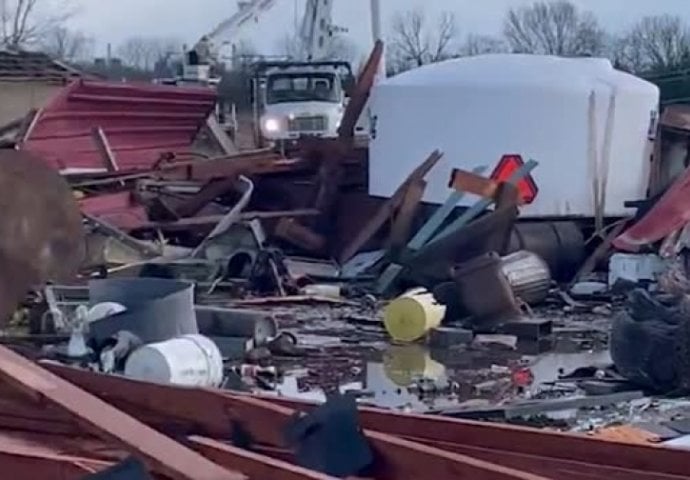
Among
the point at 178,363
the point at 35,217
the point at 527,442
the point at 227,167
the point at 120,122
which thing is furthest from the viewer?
the point at 120,122

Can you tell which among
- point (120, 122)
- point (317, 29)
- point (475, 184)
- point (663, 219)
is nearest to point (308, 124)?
point (317, 29)

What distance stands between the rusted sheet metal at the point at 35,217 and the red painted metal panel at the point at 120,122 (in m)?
9.28

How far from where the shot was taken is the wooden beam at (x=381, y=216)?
1506 cm

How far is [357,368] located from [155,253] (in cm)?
525

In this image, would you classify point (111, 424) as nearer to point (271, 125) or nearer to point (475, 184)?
point (475, 184)

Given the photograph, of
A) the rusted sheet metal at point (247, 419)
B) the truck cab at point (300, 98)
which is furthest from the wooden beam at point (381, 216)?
the rusted sheet metal at point (247, 419)

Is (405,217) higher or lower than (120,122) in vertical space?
lower

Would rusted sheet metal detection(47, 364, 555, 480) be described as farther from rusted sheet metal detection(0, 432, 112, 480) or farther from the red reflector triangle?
the red reflector triangle

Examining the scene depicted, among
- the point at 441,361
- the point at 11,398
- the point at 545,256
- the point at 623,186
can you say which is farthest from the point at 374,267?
the point at 11,398

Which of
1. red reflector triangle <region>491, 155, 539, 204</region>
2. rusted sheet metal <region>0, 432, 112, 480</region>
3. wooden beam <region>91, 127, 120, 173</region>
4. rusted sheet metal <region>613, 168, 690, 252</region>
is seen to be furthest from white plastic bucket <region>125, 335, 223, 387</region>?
wooden beam <region>91, 127, 120, 173</region>

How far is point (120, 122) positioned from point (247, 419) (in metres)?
14.2

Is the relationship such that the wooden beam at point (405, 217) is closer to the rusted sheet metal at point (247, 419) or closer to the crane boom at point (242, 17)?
the rusted sheet metal at point (247, 419)

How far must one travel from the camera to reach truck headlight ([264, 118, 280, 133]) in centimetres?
2644

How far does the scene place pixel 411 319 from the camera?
1045 centimetres
